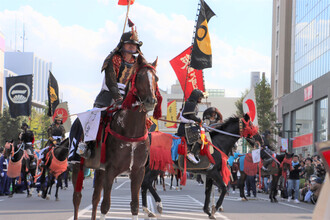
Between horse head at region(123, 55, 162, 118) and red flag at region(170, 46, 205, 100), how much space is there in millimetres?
14108

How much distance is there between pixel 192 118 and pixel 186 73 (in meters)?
8.30

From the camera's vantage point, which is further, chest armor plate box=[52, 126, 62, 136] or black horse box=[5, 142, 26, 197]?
black horse box=[5, 142, 26, 197]

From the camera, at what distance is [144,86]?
8547 mm

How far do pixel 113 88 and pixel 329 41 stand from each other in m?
47.4

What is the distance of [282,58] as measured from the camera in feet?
249

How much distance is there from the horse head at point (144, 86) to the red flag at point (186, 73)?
14.1m

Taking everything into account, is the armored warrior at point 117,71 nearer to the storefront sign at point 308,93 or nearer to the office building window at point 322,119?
the office building window at point 322,119

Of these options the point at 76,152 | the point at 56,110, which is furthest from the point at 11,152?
the point at 76,152

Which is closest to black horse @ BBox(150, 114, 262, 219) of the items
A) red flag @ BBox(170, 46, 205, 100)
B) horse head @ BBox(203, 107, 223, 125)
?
horse head @ BBox(203, 107, 223, 125)

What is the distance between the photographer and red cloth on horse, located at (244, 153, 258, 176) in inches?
1099

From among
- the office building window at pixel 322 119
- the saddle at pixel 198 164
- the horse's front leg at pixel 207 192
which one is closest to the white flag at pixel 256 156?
the horse's front leg at pixel 207 192

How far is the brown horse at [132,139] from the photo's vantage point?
342 inches

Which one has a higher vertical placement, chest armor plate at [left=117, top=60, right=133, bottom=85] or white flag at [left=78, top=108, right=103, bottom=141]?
chest armor plate at [left=117, top=60, right=133, bottom=85]

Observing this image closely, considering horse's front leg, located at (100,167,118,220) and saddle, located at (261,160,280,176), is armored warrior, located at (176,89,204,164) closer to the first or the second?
horse's front leg, located at (100,167,118,220)
